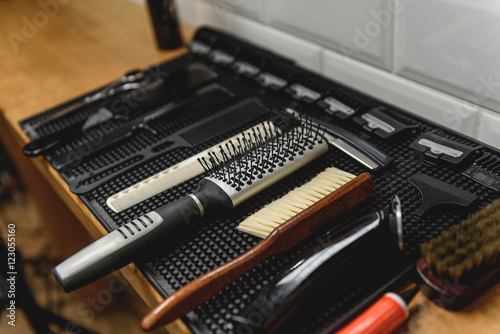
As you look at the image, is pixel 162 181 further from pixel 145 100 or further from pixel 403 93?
pixel 403 93

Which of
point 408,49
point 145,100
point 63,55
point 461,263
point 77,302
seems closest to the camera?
point 461,263

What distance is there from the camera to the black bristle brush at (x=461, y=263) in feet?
1.64

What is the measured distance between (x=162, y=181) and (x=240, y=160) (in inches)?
4.7

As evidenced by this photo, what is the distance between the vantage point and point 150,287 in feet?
1.96

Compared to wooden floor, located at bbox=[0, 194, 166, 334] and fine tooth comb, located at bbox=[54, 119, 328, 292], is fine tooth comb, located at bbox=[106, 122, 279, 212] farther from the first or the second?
wooden floor, located at bbox=[0, 194, 166, 334]

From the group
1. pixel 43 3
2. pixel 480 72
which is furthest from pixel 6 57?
pixel 480 72

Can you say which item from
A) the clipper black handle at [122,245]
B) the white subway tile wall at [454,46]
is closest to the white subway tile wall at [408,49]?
the white subway tile wall at [454,46]

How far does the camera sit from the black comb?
763 millimetres

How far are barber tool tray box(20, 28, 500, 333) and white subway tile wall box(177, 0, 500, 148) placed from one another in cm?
6

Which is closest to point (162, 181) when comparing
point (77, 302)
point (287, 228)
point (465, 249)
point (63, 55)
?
point (287, 228)

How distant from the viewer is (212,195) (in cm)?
65

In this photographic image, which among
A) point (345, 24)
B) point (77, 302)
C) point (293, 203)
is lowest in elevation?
point (77, 302)

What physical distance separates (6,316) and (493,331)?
152 cm

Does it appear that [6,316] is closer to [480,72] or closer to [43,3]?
[43,3]
